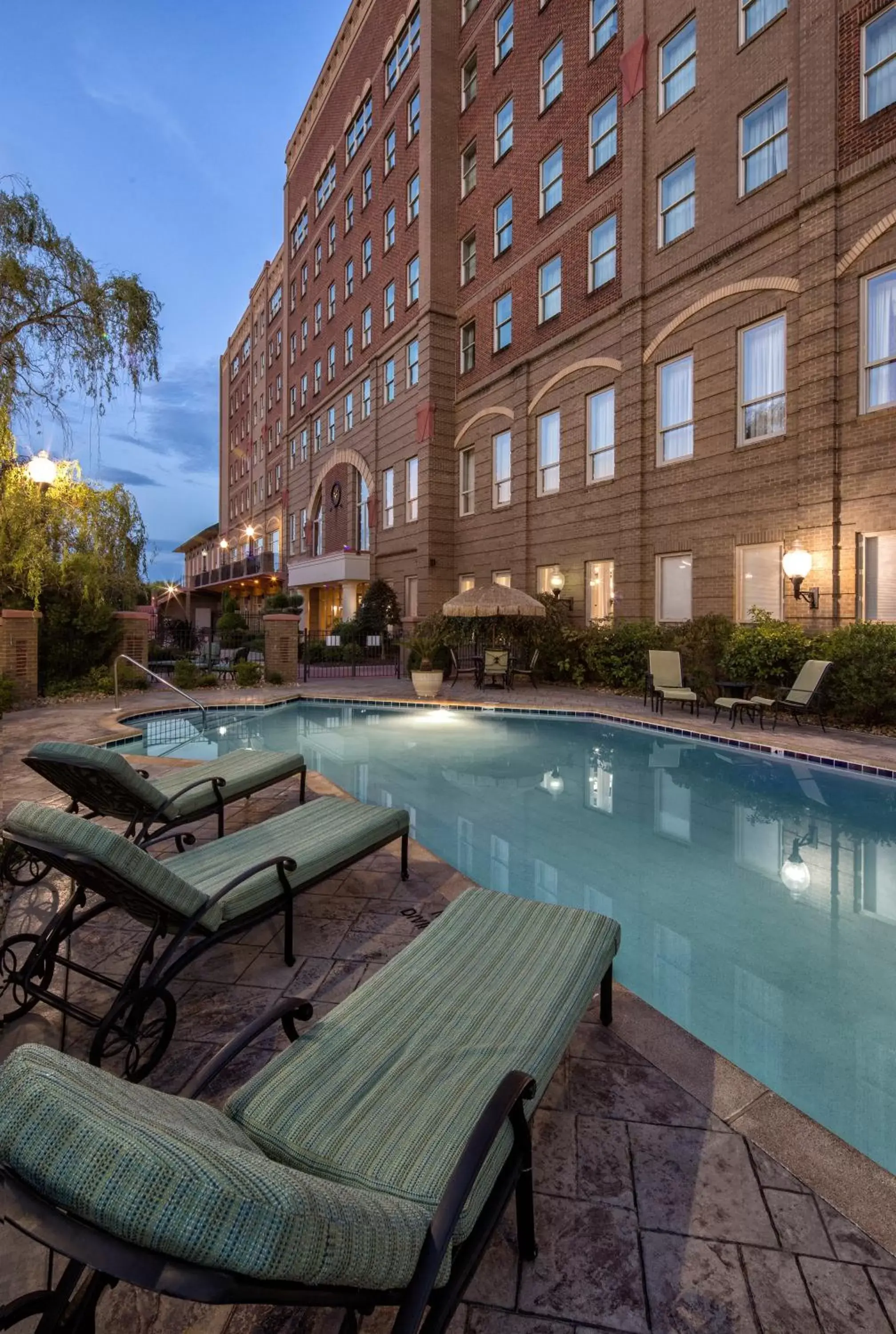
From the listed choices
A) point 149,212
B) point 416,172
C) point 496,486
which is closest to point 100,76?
point 416,172

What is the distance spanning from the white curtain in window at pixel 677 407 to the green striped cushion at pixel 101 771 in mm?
13104

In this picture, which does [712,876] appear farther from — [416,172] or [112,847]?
[416,172]

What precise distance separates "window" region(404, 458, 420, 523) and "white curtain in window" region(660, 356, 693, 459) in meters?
9.80

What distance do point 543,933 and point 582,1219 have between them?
3.15 ft

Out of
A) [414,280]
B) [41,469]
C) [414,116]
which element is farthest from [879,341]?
[414,116]

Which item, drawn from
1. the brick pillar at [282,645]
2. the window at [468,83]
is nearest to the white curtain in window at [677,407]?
the brick pillar at [282,645]

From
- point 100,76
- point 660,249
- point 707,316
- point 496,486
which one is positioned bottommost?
point 496,486

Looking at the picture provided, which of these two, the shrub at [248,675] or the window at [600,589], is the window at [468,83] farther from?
the shrub at [248,675]

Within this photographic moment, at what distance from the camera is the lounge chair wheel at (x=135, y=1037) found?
2289mm

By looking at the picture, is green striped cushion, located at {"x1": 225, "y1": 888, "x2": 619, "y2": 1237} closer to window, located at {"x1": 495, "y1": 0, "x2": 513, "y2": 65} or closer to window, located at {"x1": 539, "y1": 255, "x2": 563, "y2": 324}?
window, located at {"x1": 539, "y1": 255, "x2": 563, "y2": 324}

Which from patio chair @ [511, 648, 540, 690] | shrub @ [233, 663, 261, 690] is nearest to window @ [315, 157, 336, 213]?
shrub @ [233, 663, 261, 690]

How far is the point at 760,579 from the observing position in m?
12.3

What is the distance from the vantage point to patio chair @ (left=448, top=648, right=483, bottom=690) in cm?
1545

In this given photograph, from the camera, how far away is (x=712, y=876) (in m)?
4.96
